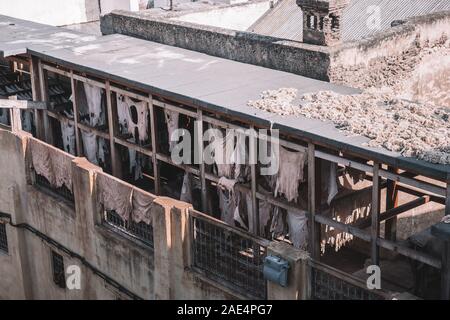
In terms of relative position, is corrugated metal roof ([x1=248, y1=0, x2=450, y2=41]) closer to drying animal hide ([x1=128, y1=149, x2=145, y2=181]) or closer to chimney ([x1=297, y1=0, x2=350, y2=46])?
chimney ([x1=297, y1=0, x2=350, y2=46])

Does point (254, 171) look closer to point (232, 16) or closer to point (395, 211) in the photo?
point (395, 211)

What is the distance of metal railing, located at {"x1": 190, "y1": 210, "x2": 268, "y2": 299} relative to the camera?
572 inches

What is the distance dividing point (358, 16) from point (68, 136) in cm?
1284

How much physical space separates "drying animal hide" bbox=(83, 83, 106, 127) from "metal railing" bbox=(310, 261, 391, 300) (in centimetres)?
886

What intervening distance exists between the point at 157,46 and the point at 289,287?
9693mm

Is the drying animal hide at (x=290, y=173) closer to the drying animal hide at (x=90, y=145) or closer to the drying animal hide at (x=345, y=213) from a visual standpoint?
the drying animal hide at (x=345, y=213)

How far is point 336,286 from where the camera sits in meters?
13.0

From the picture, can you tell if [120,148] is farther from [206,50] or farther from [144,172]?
[206,50]

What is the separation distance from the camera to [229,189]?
54.8 feet

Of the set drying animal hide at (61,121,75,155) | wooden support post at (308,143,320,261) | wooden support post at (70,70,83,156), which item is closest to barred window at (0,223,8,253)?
drying animal hide at (61,121,75,155)

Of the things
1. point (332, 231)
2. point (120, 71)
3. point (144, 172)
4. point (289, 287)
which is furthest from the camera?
point (144, 172)

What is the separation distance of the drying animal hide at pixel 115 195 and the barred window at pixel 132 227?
224mm

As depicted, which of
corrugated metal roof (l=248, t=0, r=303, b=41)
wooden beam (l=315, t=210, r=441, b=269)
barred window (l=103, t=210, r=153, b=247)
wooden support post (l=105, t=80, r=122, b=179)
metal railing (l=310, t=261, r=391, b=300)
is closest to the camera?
metal railing (l=310, t=261, r=391, b=300)
